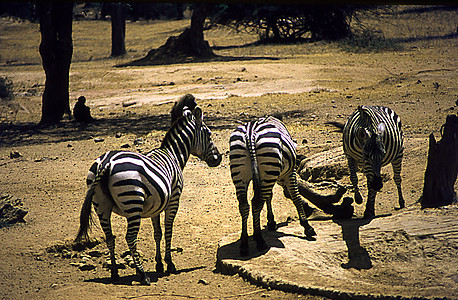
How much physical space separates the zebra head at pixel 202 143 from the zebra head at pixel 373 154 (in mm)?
1716

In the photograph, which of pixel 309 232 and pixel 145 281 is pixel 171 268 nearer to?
pixel 145 281

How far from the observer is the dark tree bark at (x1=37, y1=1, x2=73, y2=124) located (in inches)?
535

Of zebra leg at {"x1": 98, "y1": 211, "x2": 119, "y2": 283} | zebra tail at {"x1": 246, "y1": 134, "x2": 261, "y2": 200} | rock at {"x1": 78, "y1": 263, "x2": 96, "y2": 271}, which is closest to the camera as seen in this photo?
zebra leg at {"x1": 98, "y1": 211, "x2": 119, "y2": 283}

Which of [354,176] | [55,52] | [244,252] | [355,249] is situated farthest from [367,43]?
[244,252]

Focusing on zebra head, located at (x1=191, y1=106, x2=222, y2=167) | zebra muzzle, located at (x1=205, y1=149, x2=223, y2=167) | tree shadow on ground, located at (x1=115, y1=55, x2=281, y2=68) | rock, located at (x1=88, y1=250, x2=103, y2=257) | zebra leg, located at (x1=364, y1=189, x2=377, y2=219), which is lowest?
rock, located at (x1=88, y1=250, x2=103, y2=257)

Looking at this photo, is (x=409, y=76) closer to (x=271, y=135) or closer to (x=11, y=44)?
(x=271, y=135)

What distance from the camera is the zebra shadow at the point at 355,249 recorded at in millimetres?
5082

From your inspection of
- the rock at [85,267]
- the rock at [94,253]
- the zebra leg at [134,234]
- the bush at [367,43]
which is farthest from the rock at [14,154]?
the bush at [367,43]

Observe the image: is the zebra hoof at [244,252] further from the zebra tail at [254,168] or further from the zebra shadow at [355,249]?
the zebra shadow at [355,249]

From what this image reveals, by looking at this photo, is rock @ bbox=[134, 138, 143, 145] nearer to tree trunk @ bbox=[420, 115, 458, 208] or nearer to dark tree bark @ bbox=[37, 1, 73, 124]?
dark tree bark @ bbox=[37, 1, 73, 124]

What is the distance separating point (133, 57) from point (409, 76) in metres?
13.7

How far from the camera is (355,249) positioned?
5.25 metres

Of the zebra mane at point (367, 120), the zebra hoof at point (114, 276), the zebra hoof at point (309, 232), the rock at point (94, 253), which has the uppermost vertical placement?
the zebra mane at point (367, 120)

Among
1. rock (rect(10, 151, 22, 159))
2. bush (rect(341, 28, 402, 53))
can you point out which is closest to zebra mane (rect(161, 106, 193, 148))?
rock (rect(10, 151, 22, 159))
